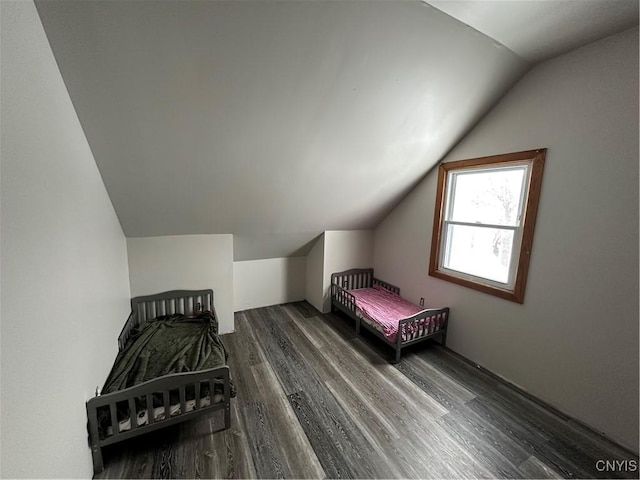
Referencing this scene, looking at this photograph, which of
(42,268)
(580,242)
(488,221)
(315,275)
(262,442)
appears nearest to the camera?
(42,268)

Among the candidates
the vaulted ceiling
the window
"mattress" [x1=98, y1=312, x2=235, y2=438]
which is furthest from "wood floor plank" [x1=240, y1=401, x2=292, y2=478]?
the window

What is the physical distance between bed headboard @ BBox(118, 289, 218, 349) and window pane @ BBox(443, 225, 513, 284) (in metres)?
2.66

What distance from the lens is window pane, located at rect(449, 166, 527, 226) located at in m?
2.30

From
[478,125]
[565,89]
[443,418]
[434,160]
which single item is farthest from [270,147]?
[443,418]

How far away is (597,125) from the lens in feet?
5.76

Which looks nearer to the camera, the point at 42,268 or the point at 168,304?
the point at 42,268

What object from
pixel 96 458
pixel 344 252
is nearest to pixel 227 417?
pixel 96 458

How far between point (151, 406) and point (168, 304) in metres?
1.45

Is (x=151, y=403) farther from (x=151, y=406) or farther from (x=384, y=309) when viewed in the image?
(x=384, y=309)

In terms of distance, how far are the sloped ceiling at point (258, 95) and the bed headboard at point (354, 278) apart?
1.37 metres

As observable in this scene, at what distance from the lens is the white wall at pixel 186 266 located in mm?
2668

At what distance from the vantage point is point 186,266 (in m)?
2.88

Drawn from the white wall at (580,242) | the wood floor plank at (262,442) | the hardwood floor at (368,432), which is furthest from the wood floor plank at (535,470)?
the wood floor plank at (262,442)

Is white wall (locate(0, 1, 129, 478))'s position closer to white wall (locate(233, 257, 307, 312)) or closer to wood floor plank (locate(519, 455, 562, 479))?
white wall (locate(233, 257, 307, 312))
